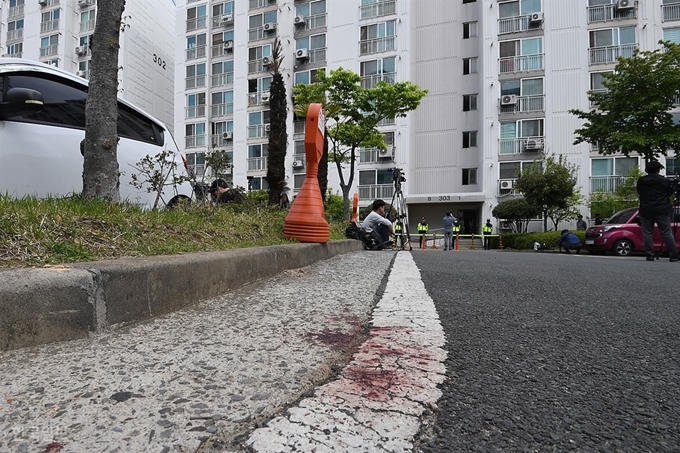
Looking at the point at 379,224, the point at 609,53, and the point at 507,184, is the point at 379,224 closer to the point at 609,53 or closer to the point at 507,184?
the point at 507,184

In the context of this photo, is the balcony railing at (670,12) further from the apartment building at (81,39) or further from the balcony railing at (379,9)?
the apartment building at (81,39)

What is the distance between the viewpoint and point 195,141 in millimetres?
32531

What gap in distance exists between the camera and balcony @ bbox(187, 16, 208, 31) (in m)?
33.5

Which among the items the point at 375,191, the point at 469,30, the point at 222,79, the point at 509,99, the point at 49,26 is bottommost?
the point at 375,191

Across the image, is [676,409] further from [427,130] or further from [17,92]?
[427,130]

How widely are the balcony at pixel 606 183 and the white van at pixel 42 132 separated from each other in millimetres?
25380

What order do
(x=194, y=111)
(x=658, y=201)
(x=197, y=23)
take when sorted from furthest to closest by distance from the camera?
(x=197, y=23) < (x=194, y=111) < (x=658, y=201)

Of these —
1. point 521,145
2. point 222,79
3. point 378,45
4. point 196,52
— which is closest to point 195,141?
point 222,79

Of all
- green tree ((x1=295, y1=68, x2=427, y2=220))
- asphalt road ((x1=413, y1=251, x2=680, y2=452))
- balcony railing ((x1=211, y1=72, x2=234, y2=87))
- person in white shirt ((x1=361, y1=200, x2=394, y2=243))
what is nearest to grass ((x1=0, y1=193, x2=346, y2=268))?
asphalt road ((x1=413, y1=251, x2=680, y2=452))

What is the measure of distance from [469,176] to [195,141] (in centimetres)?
2133

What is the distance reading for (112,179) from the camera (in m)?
3.82

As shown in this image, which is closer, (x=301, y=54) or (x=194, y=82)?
(x=301, y=54)

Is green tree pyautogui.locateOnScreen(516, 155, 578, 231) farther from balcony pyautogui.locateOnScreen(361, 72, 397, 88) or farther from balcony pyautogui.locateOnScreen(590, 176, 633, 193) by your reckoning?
balcony pyautogui.locateOnScreen(361, 72, 397, 88)

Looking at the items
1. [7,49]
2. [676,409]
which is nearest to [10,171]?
[676,409]
